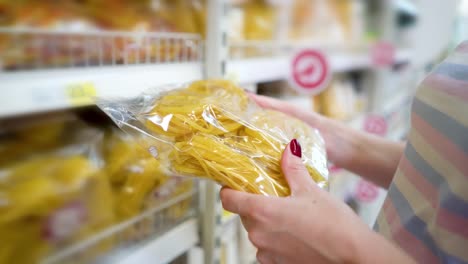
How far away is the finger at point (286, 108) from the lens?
2.36ft

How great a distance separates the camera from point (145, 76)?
2.27 feet

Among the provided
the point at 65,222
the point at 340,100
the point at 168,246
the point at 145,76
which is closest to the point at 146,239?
the point at 168,246

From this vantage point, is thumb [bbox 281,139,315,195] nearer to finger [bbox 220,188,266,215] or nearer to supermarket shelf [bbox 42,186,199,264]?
finger [bbox 220,188,266,215]

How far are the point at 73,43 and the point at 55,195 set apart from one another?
0.24 m

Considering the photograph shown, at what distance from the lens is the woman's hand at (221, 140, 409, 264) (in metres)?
0.44

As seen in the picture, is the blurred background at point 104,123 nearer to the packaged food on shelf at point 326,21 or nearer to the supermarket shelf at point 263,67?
the supermarket shelf at point 263,67

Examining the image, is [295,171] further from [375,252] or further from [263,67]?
[263,67]

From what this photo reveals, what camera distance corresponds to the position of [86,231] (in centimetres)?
66

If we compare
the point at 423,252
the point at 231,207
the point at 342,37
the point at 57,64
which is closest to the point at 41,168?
the point at 57,64

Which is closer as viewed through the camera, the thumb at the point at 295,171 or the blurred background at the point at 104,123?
the thumb at the point at 295,171

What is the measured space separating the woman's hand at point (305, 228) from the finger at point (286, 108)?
252 mm

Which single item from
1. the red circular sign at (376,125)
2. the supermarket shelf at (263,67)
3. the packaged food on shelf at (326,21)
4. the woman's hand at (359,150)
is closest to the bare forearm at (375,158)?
the woman's hand at (359,150)

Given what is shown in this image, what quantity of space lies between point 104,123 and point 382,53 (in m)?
1.32

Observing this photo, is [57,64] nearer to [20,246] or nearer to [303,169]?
[20,246]
